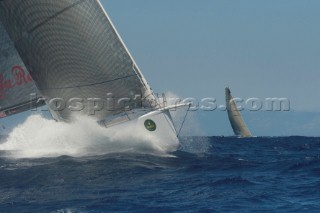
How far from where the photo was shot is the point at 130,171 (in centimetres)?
2136

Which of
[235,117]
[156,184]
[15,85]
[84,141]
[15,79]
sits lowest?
[156,184]

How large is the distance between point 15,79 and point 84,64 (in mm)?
7363

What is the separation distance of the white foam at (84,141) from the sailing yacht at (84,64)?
0.44m

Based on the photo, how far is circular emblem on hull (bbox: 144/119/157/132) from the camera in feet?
83.0

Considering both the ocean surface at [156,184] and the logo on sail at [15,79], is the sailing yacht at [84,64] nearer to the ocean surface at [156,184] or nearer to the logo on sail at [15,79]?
the ocean surface at [156,184]

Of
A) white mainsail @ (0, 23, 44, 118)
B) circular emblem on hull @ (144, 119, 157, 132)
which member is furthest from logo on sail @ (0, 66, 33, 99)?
circular emblem on hull @ (144, 119, 157, 132)

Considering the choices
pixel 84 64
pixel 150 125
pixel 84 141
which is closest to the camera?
pixel 150 125

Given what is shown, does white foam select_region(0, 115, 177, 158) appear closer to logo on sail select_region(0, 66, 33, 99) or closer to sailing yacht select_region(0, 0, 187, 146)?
sailing yacht select_region(0, 0, 187, 146)

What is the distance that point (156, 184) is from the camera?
18.6m

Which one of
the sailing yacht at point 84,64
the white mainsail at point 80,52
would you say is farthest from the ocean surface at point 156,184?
the white mainsail at point 80,52

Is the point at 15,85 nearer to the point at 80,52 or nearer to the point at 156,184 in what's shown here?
the point at 80,52

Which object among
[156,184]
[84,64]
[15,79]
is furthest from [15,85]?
[156,184]

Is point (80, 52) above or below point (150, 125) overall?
above

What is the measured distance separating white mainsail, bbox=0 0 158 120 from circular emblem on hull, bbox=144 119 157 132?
1005 mm
